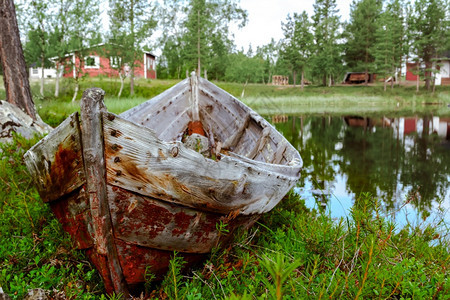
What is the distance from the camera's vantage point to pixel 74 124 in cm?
195

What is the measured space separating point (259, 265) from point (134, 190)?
133 centimetres

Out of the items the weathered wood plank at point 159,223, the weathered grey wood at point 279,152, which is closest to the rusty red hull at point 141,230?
the weathered wood plank at point 159,223

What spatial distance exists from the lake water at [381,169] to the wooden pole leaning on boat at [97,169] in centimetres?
168

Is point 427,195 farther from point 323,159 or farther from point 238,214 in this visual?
point 238,214

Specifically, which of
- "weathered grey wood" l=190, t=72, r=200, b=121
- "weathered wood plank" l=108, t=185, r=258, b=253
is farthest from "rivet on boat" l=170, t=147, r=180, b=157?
"weathered grey wood" l=190, t=72, r=200, b=121

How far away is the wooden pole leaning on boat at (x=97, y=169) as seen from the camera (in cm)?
188

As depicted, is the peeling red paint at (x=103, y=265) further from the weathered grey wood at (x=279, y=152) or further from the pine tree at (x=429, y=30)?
the pine tree at (x=429, y=30)

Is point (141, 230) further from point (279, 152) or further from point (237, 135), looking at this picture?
point (237, 135)

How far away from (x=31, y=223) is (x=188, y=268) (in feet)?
4.93

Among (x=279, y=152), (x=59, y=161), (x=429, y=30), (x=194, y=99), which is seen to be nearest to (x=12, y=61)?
(x=194, y=99)

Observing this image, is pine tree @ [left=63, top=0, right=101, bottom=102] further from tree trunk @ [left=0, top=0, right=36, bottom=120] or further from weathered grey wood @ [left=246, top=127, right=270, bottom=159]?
weathered grey wood @ [left=246, top=127, right=270, bottom=159]

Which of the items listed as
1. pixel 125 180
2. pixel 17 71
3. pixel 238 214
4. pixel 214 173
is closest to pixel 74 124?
pixel 125 180

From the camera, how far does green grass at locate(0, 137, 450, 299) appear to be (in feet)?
7.01

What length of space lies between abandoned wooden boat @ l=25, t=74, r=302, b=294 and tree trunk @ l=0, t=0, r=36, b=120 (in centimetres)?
502
